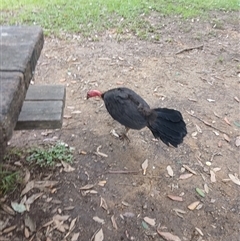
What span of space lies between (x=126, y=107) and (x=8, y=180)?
952 mm

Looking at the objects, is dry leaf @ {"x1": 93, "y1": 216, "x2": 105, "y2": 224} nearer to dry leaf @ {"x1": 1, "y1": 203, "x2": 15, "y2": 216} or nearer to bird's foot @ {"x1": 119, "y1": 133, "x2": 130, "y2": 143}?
dry leaf @ {"x1": 1, "y1": 203, "x2": 15, "y2": 216}

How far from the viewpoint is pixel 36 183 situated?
2504 millimetres

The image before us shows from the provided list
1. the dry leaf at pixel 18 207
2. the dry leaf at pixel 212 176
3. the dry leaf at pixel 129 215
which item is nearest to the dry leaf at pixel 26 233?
the dry leaf at pixel 18 207

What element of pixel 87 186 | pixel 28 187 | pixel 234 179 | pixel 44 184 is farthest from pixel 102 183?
pixel 234 179

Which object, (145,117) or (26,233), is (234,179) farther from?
(26,233)

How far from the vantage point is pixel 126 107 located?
2756mm

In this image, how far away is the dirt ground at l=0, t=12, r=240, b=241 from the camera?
2.30 meters

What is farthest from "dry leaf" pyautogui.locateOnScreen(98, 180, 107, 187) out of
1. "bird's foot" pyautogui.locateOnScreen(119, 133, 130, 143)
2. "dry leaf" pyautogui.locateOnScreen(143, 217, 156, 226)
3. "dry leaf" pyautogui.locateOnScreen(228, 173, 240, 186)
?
"dry leaf" pyautogui.locateOnScreen(228, 173, 240, 186)

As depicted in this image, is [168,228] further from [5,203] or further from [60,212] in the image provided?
[5,203]

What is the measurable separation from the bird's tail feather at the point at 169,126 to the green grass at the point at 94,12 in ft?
8.14

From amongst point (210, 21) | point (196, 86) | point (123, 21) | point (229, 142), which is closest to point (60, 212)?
point (229, 142)

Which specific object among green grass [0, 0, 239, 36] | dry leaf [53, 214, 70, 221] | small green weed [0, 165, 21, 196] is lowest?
green grass [0, 0, 239, 36]

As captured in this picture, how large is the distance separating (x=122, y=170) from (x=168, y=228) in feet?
1.89

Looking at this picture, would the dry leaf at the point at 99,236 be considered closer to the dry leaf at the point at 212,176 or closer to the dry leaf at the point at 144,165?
the dry leaf at the point at 144,165
